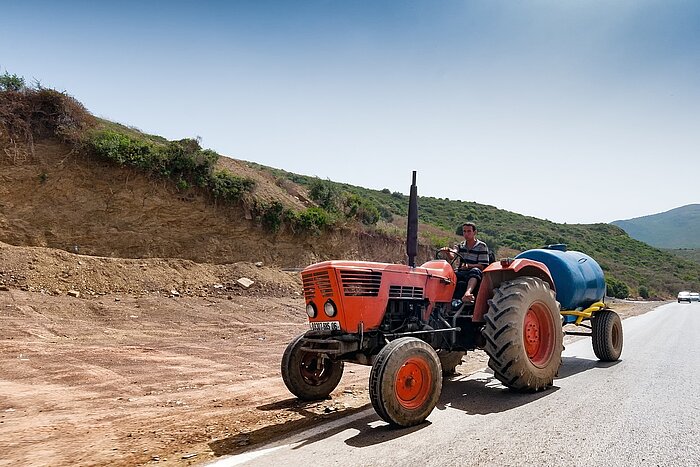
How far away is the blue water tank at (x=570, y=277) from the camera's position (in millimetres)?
8438

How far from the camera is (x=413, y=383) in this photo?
4.95 m

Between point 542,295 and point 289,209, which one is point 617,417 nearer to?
point 542,295

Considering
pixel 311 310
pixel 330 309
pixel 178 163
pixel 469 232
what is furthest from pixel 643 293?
pixel 330 309

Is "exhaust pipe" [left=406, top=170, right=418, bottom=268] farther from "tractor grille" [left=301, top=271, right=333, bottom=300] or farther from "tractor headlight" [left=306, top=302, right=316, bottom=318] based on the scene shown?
"tractor headlight" [left=306, top=302, right=316, bottom=318]

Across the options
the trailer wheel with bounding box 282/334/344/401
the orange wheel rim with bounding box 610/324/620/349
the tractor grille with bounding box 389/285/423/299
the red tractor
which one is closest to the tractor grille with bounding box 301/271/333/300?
the red tractor

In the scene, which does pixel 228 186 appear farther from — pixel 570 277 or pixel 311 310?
pixel 311 310

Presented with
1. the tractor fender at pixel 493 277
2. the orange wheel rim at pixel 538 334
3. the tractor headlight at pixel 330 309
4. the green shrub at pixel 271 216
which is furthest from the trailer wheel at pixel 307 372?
the green shrub at pixel 271 216

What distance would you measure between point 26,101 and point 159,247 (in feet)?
23.3

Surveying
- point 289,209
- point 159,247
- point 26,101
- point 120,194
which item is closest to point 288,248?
point 289,209

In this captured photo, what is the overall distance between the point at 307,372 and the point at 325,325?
3.18 feet

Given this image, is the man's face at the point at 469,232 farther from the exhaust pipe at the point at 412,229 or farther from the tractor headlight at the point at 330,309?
the tractor headlight at the point at 330,309

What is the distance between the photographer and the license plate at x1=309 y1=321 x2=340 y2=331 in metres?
5.33

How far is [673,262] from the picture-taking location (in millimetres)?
77750

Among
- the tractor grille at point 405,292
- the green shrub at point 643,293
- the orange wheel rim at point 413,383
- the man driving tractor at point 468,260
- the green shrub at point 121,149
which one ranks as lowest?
the green shrub at point 643,293
